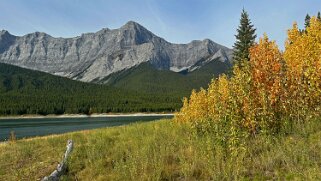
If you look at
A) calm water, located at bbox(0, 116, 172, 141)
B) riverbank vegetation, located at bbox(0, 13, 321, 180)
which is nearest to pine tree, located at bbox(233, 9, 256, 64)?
calm water, located at bbox(0, 116, 172, 141)

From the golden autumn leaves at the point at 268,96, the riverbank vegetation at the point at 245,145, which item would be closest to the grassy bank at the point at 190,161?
the riverbank vegetation at the point at 245,145

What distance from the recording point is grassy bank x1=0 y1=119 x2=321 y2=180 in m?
10.6

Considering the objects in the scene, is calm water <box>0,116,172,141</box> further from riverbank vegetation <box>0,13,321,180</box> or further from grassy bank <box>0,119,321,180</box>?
riverbank vegetation <box>0,13,321,180</box>

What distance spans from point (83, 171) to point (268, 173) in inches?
286

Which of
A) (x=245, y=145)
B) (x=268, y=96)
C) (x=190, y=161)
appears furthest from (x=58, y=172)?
(x=268, y=96)

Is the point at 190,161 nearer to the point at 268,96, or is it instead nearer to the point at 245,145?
the point at 245,145

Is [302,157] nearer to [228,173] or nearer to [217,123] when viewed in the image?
[228,173]

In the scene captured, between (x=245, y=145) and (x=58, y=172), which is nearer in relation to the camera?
(x=245, y=145)

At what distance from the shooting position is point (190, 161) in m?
12.3

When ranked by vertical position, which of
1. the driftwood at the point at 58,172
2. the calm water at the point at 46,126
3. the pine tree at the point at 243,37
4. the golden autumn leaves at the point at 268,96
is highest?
the pine tree at the point at 243,37

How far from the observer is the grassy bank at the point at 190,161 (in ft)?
34.8

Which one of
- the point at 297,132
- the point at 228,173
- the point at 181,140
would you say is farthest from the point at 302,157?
the point at 181,140

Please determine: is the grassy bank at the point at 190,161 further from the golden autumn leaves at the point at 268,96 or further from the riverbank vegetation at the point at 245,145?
the golden autumn leaves at the point at 268,96

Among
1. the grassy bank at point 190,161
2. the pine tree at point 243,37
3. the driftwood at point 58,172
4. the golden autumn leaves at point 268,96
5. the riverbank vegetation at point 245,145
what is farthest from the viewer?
the pine tree at point 243,37
